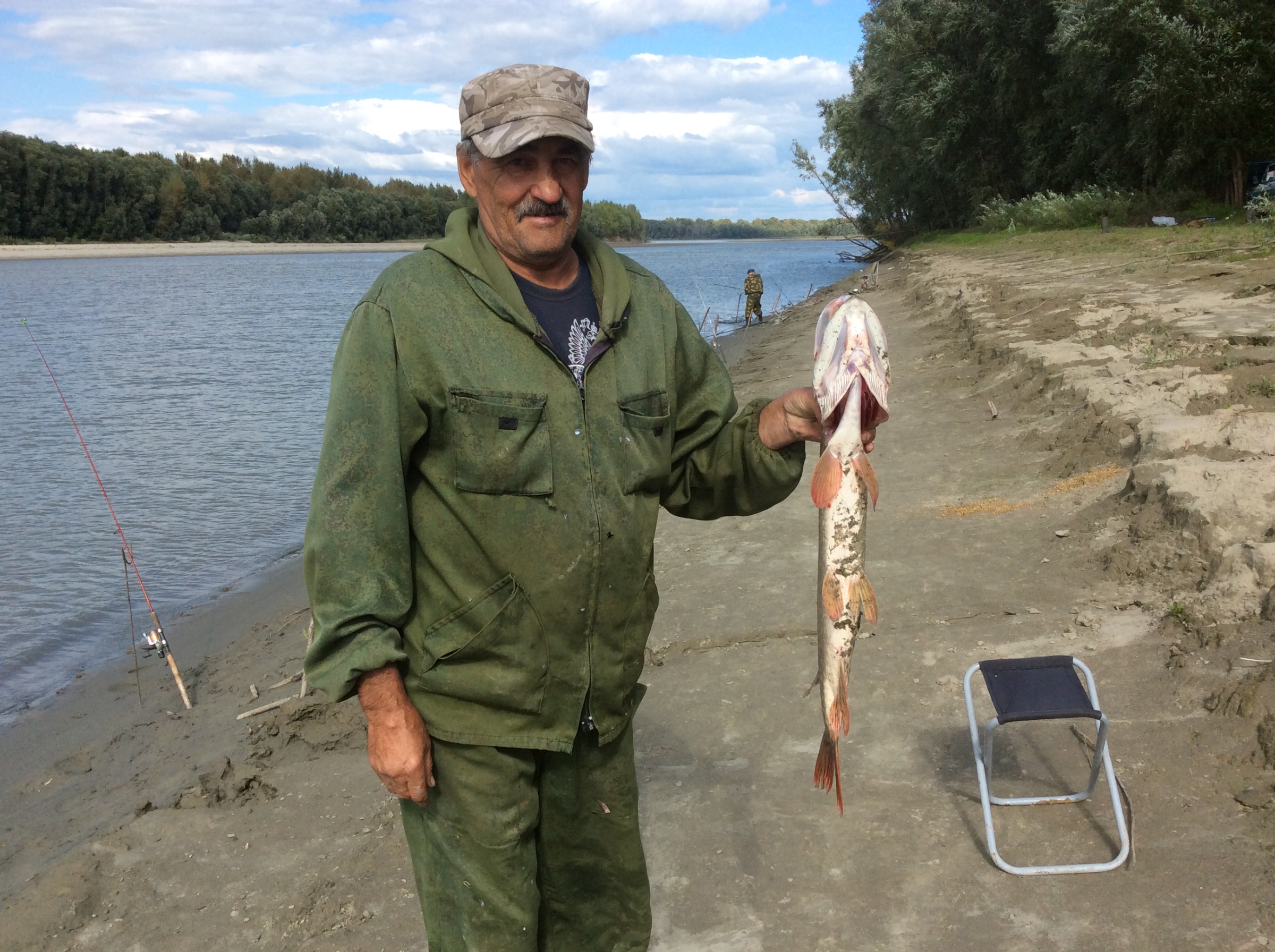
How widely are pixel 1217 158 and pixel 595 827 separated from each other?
31.6 metres

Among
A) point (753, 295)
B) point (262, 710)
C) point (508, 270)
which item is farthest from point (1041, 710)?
point (753, 295)

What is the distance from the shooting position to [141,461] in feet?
50.6

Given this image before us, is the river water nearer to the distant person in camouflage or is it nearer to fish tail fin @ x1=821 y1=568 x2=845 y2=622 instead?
the distant person in camouflage

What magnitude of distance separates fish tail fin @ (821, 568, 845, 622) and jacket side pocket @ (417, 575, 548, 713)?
2.57ft

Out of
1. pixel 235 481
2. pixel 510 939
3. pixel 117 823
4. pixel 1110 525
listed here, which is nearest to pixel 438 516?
pixel 510 939

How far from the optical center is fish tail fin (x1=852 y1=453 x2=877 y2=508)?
2.62m

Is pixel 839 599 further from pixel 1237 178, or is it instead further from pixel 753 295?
pixel 753 295

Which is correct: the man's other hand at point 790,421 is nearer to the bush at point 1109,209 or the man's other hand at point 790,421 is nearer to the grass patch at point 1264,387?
the grass patch at point 1264,387

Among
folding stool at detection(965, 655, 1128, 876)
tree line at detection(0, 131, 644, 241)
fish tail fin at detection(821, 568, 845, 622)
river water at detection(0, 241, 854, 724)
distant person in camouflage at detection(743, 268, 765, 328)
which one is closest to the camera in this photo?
fish tail fin at detection(821, 568, 845, 622)

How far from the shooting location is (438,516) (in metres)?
2.58

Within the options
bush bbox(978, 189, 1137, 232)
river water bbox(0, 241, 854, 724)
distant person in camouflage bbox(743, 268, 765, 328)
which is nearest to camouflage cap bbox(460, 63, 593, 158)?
river water bbox(0, 241, 854, 724)

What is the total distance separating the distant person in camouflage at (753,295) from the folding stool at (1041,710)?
94.6 ft

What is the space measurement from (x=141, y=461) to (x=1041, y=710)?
14.8 m

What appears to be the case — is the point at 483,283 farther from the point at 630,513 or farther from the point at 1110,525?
the point at 1110,525
